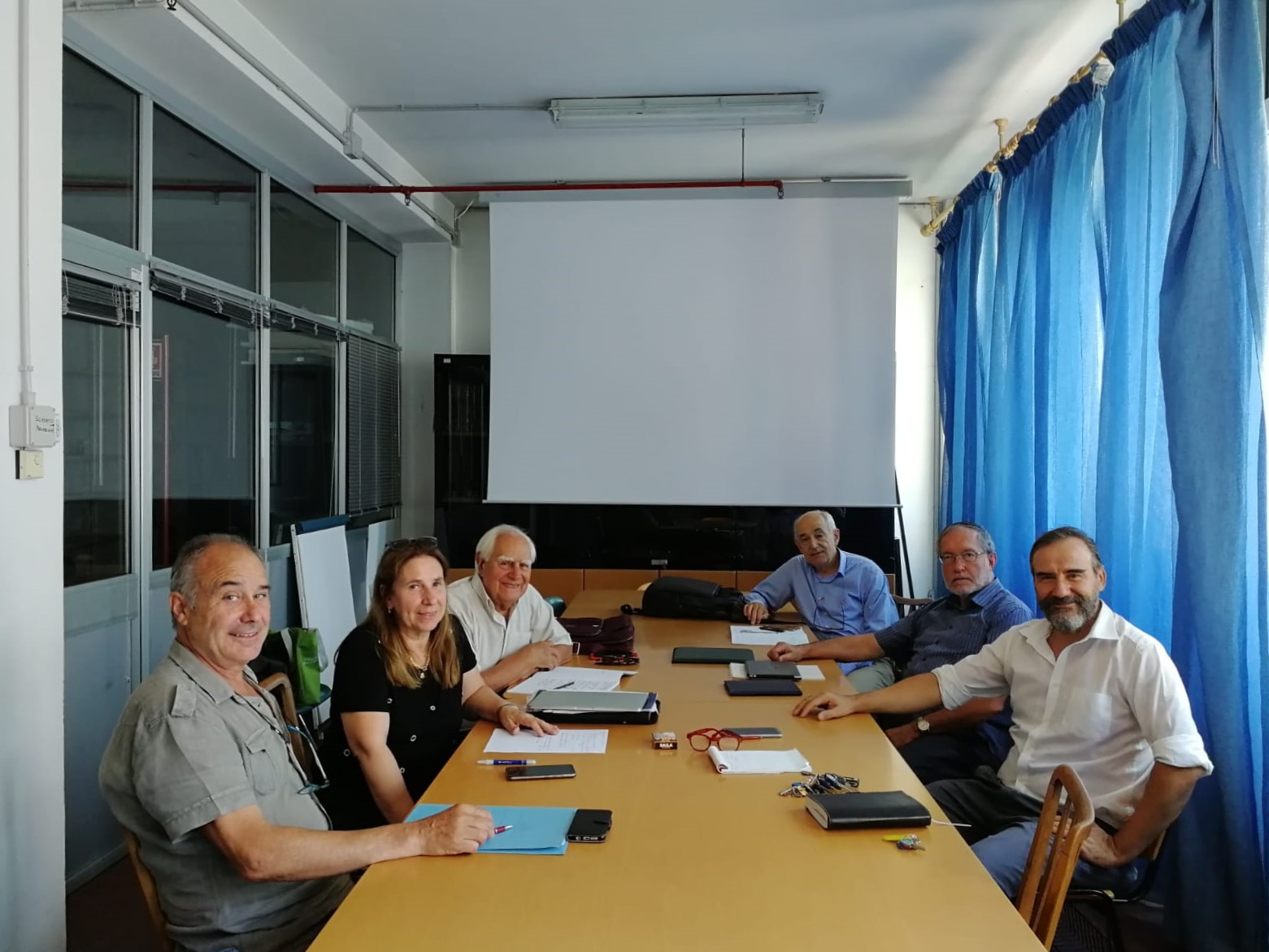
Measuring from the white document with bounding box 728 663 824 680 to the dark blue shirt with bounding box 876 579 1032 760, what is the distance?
0.40 metres

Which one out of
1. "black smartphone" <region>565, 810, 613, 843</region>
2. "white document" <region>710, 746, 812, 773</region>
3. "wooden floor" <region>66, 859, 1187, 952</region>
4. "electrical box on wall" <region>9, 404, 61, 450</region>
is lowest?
"wooden floor" <region>66, 859, 1187, 952</region>

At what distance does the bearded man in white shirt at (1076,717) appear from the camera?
218 centimetres

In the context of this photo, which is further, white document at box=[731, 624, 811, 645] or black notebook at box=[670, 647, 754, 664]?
white document at box=[731, 624, 811, 645]

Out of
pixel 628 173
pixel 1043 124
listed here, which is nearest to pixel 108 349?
pixel 628 173

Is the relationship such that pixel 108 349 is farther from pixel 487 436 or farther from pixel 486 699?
pixel 487 436

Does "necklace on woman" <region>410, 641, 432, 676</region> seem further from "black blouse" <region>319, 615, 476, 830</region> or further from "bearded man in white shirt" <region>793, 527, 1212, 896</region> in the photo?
"bearded man in white shirt" <region>793, 527, 1212, 896</region>

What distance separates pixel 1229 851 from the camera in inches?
99.6

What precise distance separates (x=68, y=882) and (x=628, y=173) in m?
4.67

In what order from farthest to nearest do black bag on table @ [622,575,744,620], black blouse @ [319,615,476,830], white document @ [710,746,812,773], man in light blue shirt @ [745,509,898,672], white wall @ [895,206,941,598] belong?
white wall @ [895,206,941,598], man in light blue shirt @ [745,509,898,672], black bag on table @ [622,575,744,620], black blouse @ [319,615,476,830], white document @ [710,746,812,773]

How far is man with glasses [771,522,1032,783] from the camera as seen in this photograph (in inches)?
121

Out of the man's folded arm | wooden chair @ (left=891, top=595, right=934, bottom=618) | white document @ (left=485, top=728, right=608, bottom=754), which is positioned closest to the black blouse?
white document @ (left=485, top=728, right=608, bottom=754)

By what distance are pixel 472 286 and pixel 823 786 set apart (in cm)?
535

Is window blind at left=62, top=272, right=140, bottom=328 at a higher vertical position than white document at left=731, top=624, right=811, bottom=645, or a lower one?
higher

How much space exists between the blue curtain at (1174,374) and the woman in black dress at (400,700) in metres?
1.87
